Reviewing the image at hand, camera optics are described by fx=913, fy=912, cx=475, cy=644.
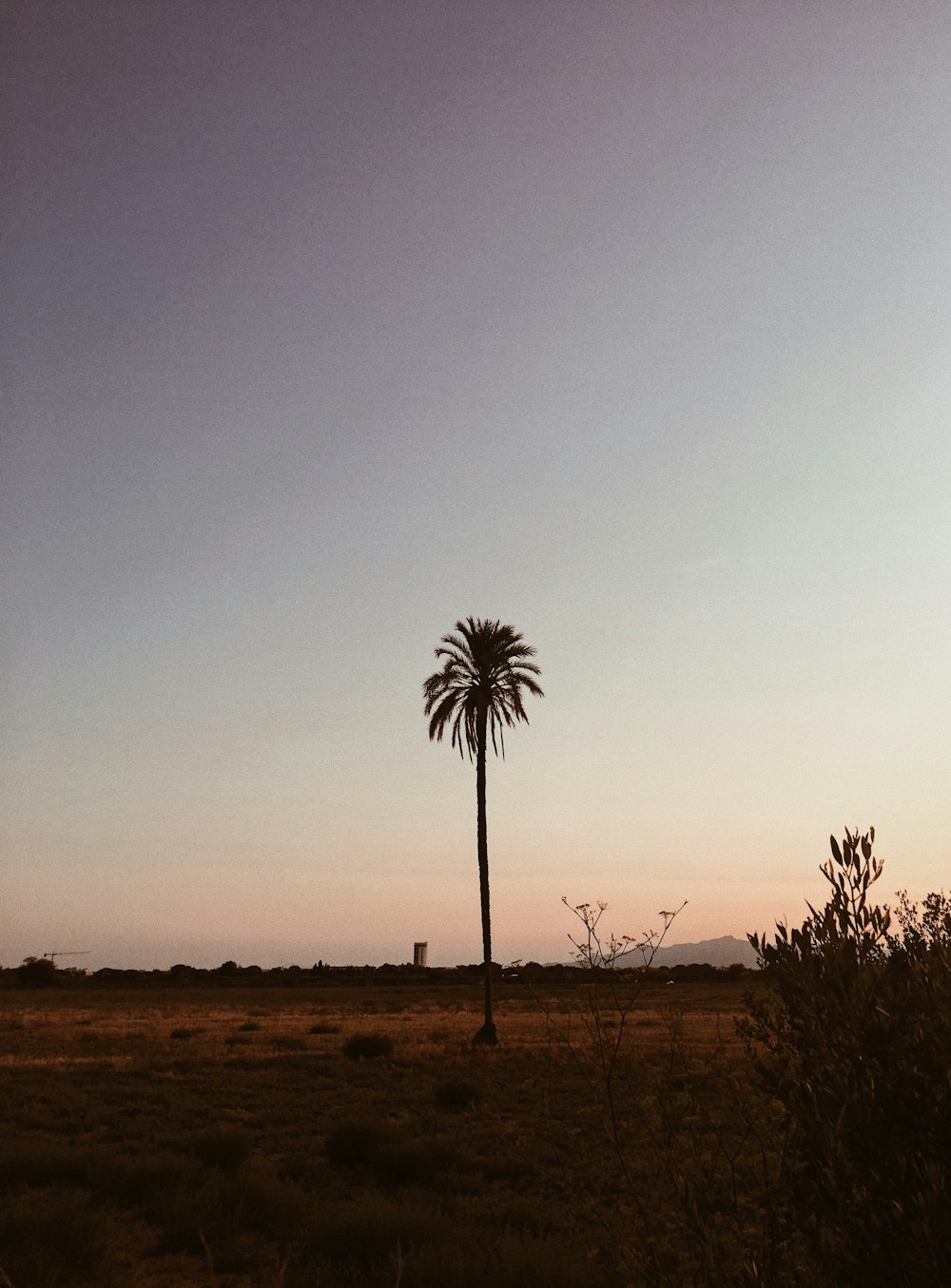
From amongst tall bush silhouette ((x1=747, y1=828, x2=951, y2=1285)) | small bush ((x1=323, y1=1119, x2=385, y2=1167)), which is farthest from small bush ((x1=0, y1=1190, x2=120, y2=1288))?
tall bush silhouette ((x1=747, y1=828, x2=951, y2=1285))

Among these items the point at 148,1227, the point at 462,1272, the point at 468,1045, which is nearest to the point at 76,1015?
the point at 468,1045

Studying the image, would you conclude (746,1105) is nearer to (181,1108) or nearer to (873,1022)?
(873,1022)

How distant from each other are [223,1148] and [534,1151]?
462 cm

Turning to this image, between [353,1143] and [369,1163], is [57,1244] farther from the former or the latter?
[353,1143]

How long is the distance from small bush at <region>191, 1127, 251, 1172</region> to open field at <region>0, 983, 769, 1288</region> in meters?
0.03

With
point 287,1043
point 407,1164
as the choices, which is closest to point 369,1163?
point 407,1164

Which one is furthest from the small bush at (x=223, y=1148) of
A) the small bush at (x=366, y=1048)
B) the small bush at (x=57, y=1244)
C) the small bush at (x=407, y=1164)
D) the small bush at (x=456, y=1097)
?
the small bush at (x=366, y=1048)

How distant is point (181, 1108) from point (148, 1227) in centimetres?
749

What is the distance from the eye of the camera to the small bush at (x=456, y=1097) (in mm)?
18000

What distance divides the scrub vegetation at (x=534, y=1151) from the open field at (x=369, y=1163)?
0.04m

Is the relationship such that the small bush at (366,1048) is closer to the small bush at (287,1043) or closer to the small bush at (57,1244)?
the small bush at (287,1043)

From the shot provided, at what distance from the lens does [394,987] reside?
69.4 metres

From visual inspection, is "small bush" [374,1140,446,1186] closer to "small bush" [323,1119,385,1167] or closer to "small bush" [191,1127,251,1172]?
"small bush" [323,1119,385,1167]

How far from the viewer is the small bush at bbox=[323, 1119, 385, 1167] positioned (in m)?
13.4
